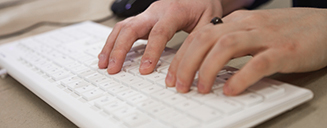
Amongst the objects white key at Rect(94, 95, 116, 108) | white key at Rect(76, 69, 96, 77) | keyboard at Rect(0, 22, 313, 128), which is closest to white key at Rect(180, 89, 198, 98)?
keyboard at Rect(0, 22, 313, 128)

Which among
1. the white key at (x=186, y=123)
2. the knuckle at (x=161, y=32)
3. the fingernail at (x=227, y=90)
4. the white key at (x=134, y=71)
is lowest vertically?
the white key at (x=134, y=71)

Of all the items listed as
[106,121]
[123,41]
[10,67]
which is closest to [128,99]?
[106,121]

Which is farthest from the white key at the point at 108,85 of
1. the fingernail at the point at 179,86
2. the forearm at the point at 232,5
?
the forearm at the point at 232,5

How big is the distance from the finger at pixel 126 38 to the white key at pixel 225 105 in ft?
0.71

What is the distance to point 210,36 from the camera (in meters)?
0.44

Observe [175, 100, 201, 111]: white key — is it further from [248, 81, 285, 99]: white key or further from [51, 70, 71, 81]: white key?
[51, 70, 71, 81]: white key

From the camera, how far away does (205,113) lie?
37cm

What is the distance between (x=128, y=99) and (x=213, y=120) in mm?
134

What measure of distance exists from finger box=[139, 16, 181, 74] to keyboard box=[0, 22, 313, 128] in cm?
2

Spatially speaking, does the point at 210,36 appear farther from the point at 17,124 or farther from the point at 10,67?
the point at 10,67

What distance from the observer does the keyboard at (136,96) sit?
0.37 meters

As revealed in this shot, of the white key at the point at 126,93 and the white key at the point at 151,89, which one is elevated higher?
the white key at the point at 151,89

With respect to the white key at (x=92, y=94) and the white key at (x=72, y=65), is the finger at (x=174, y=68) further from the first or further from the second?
the white key at (x=72, y=65)

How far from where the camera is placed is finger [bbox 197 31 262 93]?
0.41 meters
